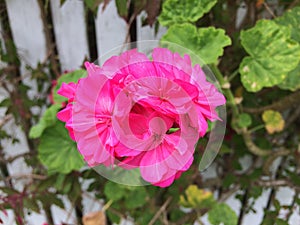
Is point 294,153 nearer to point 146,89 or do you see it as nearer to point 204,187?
point 204,187

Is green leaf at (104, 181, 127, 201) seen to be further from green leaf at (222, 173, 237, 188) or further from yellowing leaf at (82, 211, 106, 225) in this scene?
green leaf at (222, 173, 237, 188)

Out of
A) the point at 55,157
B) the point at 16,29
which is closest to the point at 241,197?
the point at 55,157

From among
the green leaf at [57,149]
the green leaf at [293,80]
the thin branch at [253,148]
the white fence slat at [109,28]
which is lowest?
the thin branch at [253,148]

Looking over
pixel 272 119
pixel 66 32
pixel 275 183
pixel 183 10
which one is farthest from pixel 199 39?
pixel 275 183

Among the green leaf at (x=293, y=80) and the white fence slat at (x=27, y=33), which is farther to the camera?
the white fence slat at (x=27, y=33)

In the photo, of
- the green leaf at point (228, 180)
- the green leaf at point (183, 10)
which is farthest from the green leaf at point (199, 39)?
the green leaf at point (228, 180)

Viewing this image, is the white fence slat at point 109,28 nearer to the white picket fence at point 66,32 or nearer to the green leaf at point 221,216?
the white picket fence at point 66,32
